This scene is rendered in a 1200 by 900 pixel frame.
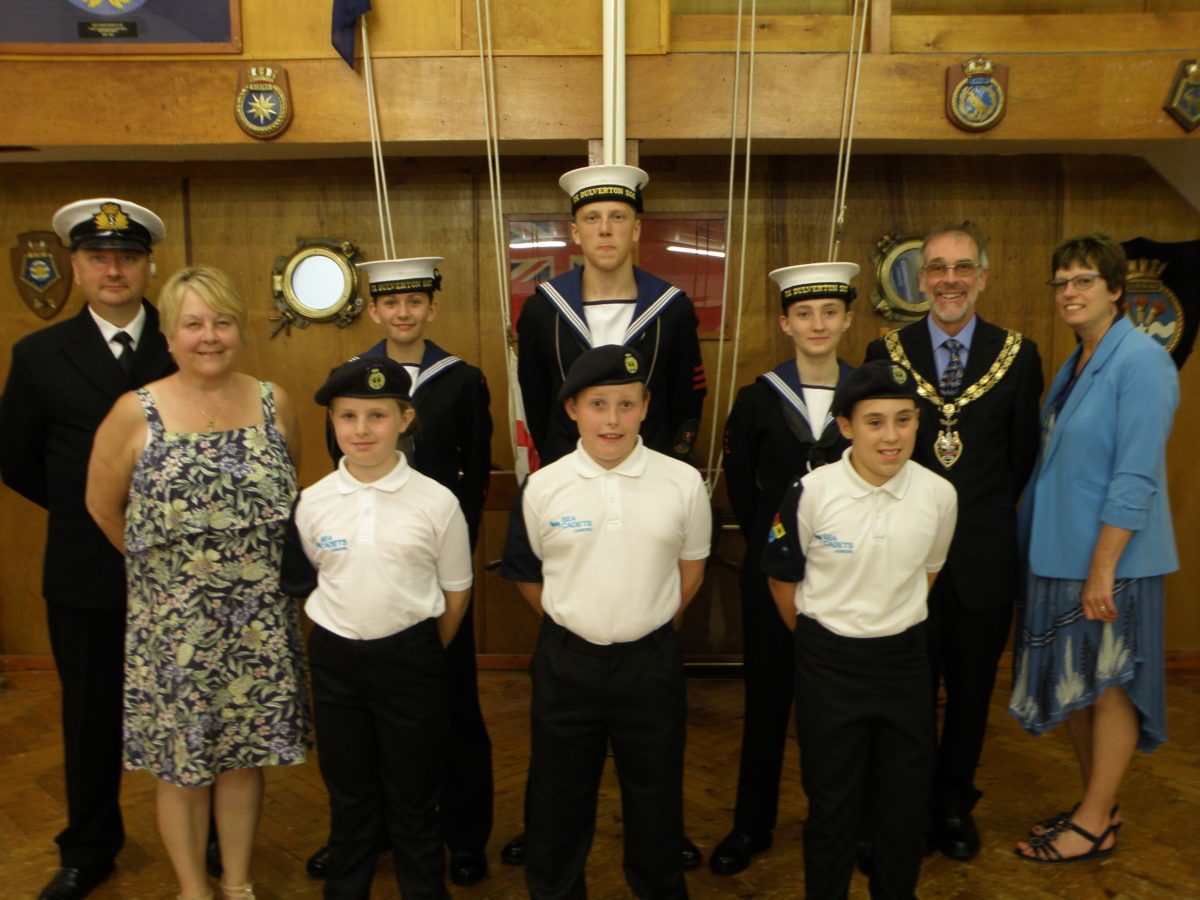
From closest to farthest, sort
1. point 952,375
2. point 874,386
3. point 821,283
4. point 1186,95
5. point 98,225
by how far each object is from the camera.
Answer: point 874,386
point 98,225
point 821,283
point 952,375
point 1186,95

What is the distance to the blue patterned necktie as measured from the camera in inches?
91.1

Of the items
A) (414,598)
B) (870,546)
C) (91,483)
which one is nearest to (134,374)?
(91,483)

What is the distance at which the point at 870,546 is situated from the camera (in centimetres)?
190

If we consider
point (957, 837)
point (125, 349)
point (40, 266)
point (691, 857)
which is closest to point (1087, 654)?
point (957, 837)

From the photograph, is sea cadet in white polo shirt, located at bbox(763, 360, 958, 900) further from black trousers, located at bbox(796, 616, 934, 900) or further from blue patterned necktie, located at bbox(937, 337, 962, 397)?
blue patterned necktie, located at bbox(937, 337, 962, 397)

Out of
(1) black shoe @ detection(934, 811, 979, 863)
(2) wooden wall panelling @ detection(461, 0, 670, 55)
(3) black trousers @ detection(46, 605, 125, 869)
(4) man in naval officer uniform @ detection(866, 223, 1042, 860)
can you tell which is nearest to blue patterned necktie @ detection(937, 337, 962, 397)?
(4) man in naval officer uniform @ detection(866, 223, 1042, 860)

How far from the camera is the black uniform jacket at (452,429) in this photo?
2.25 metres

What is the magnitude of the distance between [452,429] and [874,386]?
3.43ft

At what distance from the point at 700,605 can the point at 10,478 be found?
268cm

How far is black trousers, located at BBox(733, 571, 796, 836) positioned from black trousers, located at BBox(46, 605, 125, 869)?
1602 mm

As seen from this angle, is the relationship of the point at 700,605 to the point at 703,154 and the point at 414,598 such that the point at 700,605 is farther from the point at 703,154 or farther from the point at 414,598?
the point at 414,598

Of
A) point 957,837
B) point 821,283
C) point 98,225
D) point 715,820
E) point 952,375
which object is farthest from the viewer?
point 715,820

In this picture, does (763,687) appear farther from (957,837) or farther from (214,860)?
(214,860)

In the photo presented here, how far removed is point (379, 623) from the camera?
1909 mm
